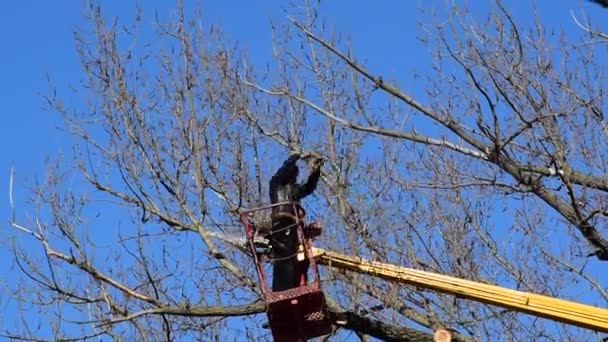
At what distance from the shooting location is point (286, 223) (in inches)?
317

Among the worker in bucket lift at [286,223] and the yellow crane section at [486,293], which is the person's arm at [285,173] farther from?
the yellow crane section at [486,293]

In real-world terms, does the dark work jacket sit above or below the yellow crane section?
above

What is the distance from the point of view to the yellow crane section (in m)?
8.38

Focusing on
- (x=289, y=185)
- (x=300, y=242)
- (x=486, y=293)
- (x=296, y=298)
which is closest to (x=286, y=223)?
(x=300, y=242)

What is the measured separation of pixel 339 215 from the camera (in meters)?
10.6

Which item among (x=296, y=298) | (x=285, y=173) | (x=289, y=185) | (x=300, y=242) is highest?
(x=285, y=173)

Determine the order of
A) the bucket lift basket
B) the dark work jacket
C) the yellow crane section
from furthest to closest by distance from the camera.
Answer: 1. the yellow crane section
2. the dark work jacket
3. the bucket lift basket

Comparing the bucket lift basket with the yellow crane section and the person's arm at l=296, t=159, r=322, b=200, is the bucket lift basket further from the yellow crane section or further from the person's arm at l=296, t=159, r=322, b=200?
the yellow crane section

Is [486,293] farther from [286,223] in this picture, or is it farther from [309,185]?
[286,223]

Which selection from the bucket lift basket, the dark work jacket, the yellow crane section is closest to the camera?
the bucket lift basket

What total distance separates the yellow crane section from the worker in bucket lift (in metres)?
0.37

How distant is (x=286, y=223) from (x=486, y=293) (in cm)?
167

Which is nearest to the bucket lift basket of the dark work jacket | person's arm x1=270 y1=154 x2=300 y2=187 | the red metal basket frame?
the red metal basket frame

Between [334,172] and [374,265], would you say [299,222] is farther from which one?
[334,172]
